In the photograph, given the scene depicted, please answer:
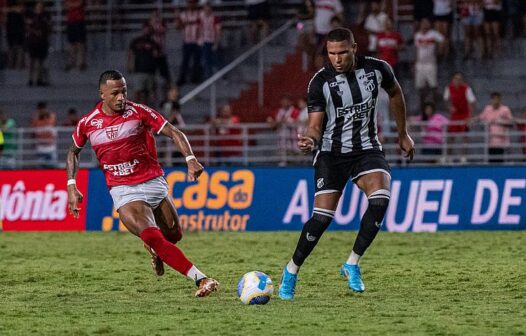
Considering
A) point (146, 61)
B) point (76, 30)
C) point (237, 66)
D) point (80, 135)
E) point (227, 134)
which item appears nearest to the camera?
point (80, 135)

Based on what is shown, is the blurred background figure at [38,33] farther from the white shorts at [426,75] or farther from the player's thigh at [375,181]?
the player's thigh at [375,181]

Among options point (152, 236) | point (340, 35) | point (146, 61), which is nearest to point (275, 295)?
point (152, 236)

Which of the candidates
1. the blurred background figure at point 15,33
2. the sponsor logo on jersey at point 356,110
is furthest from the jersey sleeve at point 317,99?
the blurred background figure at point 15,33

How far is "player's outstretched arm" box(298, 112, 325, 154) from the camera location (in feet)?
36.7

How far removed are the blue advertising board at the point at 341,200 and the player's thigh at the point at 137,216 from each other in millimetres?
10224

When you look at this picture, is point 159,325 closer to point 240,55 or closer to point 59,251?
point 59,251

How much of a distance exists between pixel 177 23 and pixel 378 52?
5.75 m

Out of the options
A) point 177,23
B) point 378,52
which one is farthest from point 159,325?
point 177,23

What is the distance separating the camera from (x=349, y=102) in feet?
39.1

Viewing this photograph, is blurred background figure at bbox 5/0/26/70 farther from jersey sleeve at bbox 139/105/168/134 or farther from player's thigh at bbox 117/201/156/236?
player's thigh at bbox 117/201/156/236

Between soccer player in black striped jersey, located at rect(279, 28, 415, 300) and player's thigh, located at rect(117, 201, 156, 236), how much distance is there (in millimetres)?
1375

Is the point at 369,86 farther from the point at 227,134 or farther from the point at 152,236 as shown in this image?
the point at 227,134

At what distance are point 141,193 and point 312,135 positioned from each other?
6.29 feet

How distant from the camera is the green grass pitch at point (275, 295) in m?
9.95
